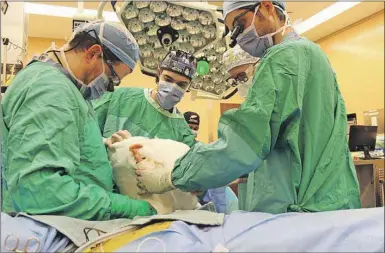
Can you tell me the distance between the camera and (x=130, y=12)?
1825 millimetres

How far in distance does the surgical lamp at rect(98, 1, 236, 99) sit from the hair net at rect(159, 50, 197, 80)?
1.0 inches

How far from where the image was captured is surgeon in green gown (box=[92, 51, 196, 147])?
223 centimetres

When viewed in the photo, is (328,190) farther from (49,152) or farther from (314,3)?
(314,3)

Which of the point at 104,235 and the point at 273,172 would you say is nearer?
the point at 104,235

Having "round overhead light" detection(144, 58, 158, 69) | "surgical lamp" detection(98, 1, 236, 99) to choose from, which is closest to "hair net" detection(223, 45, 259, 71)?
"surgical lamp" detection(98, 1, 236, 99)

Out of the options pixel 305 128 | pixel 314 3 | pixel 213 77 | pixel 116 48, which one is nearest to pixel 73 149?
pixel 116 48

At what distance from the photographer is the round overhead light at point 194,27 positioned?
1.93 metres

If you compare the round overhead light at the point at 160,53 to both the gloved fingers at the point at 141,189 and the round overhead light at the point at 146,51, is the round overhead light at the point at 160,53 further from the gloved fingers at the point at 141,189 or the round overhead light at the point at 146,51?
the gloved fingers at the point at 141,189

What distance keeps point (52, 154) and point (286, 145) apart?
61 cm

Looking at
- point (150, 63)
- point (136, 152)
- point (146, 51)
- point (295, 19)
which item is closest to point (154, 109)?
point (150, 63)

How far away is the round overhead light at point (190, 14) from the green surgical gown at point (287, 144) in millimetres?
897

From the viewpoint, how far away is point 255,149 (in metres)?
0.99

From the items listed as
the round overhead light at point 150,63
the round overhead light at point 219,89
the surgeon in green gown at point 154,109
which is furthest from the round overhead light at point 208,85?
the round overhead light at point 150,63

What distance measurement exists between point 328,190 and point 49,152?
729 millimetres
